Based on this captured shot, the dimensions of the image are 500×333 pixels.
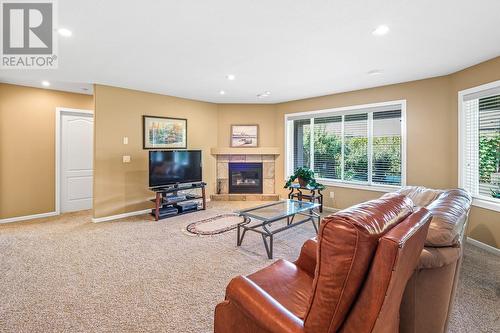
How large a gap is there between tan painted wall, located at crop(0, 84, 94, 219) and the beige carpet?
0.59 metres

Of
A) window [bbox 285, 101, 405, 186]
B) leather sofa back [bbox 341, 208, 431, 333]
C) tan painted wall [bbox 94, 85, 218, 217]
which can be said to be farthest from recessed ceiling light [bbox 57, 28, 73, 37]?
window [bbox 285, 101, 405, 186]

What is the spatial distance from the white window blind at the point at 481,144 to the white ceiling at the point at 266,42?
1.79ft

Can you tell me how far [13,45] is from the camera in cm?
277

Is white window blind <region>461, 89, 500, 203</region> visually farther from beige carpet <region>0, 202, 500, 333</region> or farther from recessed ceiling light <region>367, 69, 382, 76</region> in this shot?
recessed ceiling light <region>367, 69, 382, 76</region>

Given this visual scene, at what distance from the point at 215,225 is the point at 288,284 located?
8.84 ft

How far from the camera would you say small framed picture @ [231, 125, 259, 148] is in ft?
20.6

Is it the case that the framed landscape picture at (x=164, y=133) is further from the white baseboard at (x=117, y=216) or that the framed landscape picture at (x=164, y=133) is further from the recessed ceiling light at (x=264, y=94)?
the recessed ceiling light at (x=264, y=94)

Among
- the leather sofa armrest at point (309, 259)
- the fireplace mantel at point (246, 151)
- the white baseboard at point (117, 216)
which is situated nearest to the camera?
the leather sofa armrest at point (309, 259)

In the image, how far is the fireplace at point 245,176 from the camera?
6328mm

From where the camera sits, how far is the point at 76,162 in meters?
5.18

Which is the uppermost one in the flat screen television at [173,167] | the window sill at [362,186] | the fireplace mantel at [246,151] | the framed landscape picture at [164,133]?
the framed landscape picture at [164,133]

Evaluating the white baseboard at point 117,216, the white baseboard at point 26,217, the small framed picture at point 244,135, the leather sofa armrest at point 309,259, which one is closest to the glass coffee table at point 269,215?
the leather sofa armrest at point 309,259

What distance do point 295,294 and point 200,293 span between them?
1.09m

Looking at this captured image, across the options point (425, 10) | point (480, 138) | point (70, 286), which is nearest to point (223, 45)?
point (425, 10)
